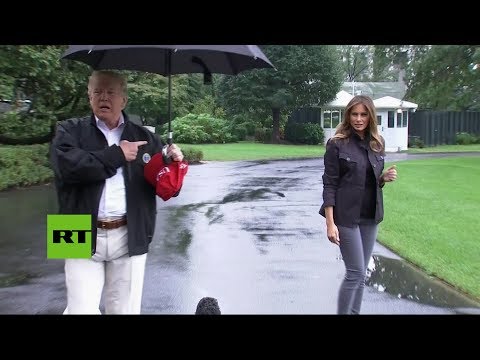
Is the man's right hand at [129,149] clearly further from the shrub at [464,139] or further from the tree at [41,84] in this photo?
the shrub at [464,139]

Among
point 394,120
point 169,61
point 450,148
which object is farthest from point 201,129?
point 169,61

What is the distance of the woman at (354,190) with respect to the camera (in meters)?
3.72

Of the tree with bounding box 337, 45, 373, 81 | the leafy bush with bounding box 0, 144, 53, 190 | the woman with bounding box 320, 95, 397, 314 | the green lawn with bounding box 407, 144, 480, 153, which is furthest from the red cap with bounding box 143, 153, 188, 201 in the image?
the tree with bounding box 337, 45, 373, 81

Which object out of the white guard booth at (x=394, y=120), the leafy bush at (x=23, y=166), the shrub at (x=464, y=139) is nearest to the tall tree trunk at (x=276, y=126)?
the white guard booth at (x=394, y=120)

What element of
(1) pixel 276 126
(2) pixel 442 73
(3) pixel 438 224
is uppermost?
(2) pixel 442 73

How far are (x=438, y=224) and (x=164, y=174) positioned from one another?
7.15 m

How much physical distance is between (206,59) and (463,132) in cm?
3300

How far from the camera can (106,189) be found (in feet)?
9.51

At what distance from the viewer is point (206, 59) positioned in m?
3.55

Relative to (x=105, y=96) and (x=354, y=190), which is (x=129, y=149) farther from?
(x=354, y=190)

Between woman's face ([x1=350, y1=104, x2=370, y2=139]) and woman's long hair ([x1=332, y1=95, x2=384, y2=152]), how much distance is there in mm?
19

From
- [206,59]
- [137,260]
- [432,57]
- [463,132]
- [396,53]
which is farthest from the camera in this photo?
[463,132]
